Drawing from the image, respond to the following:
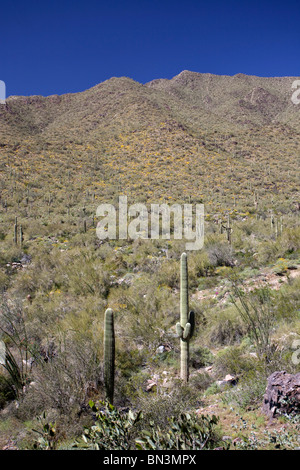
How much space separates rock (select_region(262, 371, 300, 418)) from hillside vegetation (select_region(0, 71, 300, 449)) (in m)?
0.14

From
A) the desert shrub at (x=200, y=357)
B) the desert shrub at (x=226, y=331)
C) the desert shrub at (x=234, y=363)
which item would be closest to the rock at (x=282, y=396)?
the desert shrub at (x=234, y=363)

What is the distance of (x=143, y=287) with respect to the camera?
7.70 metres

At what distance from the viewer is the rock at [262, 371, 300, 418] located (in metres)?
2.92

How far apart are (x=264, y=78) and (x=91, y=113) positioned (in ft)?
181

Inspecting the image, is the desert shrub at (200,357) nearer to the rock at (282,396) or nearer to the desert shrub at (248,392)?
the desert shrub at (248,392)

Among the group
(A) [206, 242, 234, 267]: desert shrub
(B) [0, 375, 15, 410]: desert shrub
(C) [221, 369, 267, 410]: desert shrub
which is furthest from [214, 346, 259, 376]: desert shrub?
(A) [206, 242, 234, 267]: desert shrub

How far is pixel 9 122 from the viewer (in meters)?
40.2

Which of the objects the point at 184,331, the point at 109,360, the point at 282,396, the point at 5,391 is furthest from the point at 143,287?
the point at 282,396

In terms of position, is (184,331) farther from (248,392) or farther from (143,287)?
(143,287)

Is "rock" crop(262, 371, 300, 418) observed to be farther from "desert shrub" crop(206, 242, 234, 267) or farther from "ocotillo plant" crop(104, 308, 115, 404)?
"desert shrub" crop(206, 242, 234, 267)

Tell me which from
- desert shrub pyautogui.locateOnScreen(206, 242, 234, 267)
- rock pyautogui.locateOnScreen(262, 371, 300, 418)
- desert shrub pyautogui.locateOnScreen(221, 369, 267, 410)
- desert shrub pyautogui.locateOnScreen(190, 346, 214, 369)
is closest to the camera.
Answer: rock pyautogui.locateOnScreen(262, 371, 300, 418)

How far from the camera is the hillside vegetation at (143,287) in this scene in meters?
3.71

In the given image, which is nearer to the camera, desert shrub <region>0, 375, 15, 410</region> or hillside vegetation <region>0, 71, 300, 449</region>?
hillside vegetation <region>0, 71, 300, 449</region>

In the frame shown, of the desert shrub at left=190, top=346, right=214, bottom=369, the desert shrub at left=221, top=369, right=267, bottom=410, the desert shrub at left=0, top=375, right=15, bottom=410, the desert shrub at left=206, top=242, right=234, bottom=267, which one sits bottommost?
the desert shrub at left=0, top=375, right=15, bottom=410
